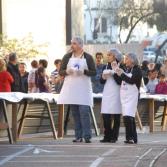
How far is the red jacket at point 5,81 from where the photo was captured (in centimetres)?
1706

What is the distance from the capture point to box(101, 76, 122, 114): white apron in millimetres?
15477

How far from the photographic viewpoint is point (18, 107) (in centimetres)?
1688

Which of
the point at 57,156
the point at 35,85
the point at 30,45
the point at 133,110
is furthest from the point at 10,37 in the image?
the point at 57,156

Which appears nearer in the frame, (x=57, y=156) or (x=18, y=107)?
(x=57, y=156)

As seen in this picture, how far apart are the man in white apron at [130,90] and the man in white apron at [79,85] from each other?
62 cm

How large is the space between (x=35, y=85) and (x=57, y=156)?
8.13m

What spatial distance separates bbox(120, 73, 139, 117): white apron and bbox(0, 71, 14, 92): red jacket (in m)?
2.90

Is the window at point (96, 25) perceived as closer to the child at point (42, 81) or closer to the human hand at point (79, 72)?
the child at point (42, 81)

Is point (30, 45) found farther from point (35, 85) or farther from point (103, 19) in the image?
point (103, 19)

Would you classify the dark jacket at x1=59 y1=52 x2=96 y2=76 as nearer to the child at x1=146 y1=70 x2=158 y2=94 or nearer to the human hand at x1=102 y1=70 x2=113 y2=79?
the human hand at x1=102 y1=70 x2=113 y2=79

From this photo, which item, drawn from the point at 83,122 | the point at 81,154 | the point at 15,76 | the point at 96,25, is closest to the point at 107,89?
the point at 83,122

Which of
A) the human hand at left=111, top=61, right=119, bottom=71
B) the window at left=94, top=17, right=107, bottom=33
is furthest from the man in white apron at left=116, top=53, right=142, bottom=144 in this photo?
the window at left=94, top=17, right=107, bottom=33

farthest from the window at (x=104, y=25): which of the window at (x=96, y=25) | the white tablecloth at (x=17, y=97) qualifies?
the white tablecloth at (x=17, y=97)

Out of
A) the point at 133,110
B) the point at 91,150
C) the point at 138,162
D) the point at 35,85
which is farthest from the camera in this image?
the point at 35,85
